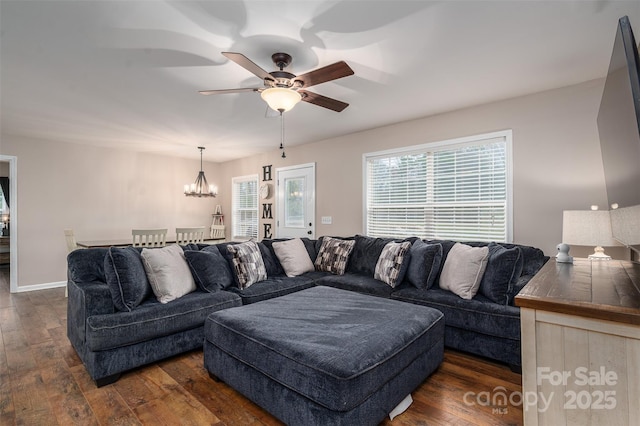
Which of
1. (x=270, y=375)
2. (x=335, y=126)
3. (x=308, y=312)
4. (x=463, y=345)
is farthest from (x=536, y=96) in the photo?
(x=270, y=375)

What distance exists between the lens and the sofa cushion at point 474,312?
2326 millimetres

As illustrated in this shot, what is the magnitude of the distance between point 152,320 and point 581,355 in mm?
2554

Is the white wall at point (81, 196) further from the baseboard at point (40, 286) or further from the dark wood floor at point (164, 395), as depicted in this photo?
the dark wood floor at point (164, 395)

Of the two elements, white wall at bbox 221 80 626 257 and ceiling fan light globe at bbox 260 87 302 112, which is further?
white wall at bbox 221 80 626 257

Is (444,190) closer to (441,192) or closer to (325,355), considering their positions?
(441,192)

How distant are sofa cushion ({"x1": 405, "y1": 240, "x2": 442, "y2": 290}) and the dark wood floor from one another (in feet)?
2.09

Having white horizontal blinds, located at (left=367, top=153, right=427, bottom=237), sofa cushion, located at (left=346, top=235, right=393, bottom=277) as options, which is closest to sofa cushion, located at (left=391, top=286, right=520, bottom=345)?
sofa cushion, located at (left=346, top=235, right=393, bottom=277)

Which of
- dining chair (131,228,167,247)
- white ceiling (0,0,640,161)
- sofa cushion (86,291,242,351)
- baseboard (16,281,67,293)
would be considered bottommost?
baseboard (16,281,67,293)

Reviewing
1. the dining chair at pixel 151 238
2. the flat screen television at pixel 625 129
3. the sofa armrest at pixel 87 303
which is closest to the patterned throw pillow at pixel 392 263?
the flat screen television at pixel 625 129

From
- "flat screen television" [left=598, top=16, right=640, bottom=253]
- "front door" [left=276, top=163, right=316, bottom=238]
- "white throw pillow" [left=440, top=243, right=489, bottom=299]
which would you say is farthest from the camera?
"front door" [left=276, top=163, right=316, bottom=238]

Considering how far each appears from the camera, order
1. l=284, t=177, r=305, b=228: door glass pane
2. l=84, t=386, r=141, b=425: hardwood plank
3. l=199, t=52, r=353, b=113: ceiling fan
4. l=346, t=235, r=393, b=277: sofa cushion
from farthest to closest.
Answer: l=284, t=177, r=305, b=228: door glass pane → l=346, t=235, r=393, b=277: sofa cushion → l=199, t=52, r=353, b=113: ceiling fan → l=84, t=386, r=141, b=425: hardwood plank

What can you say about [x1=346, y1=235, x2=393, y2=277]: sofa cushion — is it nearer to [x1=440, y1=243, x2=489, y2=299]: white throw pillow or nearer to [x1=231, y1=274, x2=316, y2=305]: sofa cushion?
[x1=231, y1=274, x2=316, y2=305]: sofa cushion

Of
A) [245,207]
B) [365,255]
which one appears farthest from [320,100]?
[245,207]

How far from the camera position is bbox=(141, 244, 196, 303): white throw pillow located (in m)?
2.56
